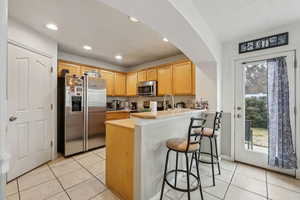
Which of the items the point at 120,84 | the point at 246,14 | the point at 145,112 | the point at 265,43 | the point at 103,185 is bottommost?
the point at 103,185

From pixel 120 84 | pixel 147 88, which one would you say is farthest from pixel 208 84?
pixel 120 84

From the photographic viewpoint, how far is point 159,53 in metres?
3.84

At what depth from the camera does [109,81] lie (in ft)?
14.8

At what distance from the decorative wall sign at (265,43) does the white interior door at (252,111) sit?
190 millimetres

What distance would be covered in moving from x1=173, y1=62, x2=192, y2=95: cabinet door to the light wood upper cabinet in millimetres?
1553

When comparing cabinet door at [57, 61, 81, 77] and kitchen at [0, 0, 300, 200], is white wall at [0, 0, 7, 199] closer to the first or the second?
kitchen at [0, 0, 300, 200]

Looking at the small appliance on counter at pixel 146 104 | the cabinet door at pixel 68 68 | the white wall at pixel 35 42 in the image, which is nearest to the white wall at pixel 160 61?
the small appliance on counter at pixel 146 104

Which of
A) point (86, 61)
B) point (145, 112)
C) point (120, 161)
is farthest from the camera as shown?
point (86, 61)

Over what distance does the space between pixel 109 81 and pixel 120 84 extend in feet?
1.47

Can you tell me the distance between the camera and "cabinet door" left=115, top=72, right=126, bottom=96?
15.5 feet

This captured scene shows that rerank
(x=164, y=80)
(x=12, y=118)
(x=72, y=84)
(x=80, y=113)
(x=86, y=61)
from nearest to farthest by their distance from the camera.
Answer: (x=12, y=118) → (x=72, y=84) → (x=80, y=113) → (x=164, y=80) → (x=86, y=61)

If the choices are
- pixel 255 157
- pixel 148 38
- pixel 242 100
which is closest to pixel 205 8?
pixel 148 38

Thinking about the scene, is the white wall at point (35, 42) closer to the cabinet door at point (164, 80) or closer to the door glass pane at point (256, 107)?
the cabinet door at point (164, 80)

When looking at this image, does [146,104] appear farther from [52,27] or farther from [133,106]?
[52,27]
